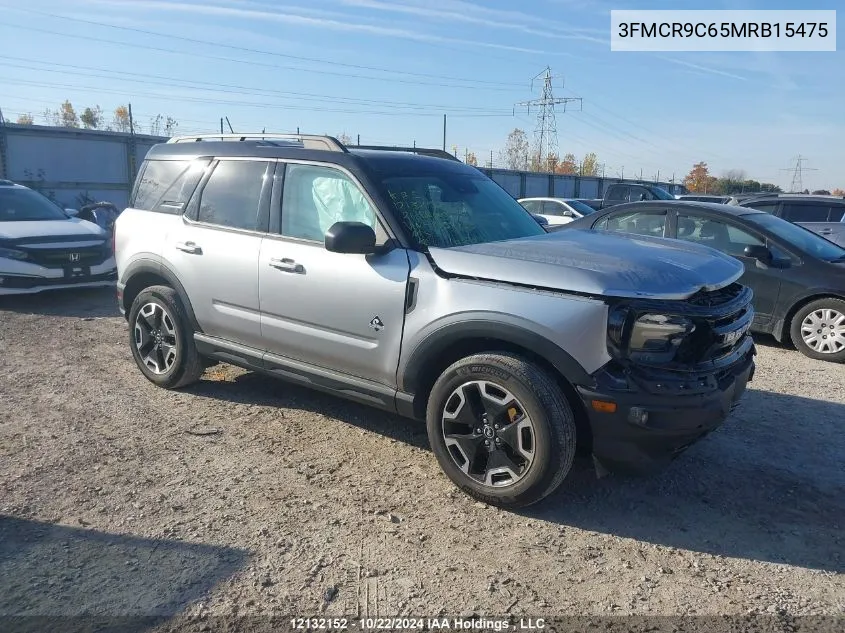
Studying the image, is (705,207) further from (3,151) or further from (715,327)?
(3,151)

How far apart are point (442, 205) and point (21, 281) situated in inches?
255

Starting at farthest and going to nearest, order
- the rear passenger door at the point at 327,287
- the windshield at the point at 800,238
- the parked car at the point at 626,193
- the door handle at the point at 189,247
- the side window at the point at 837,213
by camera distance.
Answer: the parked car at the point at 626,193, the side window at the point at 837,213, the windshield at the point at 800,238, the door handle at the point at 189,247, the rear passenger door at the point at 327,287

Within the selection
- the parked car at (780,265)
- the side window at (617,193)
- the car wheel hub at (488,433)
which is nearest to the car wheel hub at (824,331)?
the parked car at (780,265)

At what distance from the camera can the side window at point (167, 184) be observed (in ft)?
17.2

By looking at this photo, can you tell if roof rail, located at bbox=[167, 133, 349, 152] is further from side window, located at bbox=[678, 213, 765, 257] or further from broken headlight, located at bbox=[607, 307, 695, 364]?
side window, located at bbox=[678, 213, 765, 257]

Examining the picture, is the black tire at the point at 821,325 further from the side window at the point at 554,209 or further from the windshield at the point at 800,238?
→ the side window at the point at 554,209

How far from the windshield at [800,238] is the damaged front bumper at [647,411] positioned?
4.61m

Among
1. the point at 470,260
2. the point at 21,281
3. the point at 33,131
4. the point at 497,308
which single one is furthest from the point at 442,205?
the point at 33,131

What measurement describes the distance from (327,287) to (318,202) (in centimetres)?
63

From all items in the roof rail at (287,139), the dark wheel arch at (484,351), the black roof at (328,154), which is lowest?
the dark wheel arch at (484,351)

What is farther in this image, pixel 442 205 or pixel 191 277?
pixel 191 277

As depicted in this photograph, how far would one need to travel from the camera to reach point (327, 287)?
418 cm

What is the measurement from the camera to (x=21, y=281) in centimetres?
838

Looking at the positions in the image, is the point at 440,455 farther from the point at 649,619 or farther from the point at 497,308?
the point at 649,619
